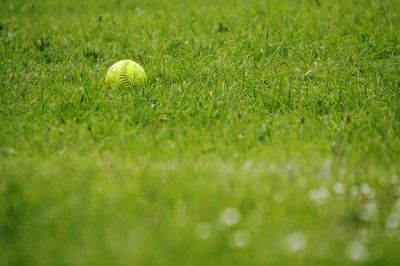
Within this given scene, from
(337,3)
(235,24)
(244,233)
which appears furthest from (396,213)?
(337,3)

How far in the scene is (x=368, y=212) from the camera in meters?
2.81

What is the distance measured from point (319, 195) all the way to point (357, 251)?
0.56 meters

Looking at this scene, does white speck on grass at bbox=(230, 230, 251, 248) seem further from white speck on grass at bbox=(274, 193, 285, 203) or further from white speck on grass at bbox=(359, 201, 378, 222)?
white speck on grass at bbox=(359, 201, 378, 222)

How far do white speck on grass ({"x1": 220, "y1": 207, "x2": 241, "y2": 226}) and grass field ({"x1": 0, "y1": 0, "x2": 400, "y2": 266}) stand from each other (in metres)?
0.02

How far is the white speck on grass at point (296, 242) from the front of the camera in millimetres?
2539

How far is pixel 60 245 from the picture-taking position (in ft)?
8.69

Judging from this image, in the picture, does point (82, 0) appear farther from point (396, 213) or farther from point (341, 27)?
point (396, 213)

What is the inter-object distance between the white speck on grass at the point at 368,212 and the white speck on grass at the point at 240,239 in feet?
2.30

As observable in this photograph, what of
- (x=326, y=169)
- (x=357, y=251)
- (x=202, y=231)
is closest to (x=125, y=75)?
(x=326, y=169)

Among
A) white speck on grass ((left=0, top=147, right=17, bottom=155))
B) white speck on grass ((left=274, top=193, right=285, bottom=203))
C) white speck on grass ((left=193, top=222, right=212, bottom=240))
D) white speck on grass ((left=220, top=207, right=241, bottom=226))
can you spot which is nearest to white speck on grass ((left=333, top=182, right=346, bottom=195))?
white speck on grass ((left=274, top=193, right=285, bottom=203))

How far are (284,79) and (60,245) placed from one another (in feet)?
9.70

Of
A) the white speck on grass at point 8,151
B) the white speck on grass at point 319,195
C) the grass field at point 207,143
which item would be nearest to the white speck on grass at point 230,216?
the grass field at point 207,143

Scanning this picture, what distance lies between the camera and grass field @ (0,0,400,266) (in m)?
2.64

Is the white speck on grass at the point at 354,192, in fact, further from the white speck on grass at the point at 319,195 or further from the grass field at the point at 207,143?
the white speck on grass at the point at 319,195
